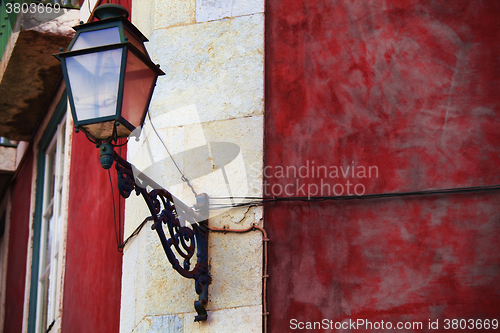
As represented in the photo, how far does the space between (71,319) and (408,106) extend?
296 centimetres

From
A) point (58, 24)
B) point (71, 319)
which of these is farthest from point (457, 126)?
point (58, 24)

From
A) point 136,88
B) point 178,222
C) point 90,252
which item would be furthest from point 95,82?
point 90,252

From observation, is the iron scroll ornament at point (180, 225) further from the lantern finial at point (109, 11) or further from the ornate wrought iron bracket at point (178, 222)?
the lantern finial at point (109, 11)

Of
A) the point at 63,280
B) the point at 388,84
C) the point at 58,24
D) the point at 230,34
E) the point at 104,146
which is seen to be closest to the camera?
the point at 104,146

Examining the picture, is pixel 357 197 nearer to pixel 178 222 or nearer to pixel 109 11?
pixel 178 222

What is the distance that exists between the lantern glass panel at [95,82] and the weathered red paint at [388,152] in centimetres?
112

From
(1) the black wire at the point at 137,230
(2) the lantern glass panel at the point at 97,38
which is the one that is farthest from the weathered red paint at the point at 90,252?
(2) the lantern glass panel at the point at 97,38

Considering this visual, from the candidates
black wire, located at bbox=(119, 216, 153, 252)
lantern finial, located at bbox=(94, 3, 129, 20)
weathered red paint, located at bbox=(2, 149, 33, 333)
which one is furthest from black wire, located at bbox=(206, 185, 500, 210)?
weathered red paint, located at bbox=(2, 149, 33, 333)

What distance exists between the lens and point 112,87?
343 cm

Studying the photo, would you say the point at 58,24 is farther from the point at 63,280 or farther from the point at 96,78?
the point at 96,78

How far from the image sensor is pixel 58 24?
20.6 feet

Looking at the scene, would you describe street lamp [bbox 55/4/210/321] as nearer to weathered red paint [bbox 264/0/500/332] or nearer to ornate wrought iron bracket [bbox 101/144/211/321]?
ornate wrought iron bracket [bbox 101/144/211/321]

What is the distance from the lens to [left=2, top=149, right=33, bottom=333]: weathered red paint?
24.1ft

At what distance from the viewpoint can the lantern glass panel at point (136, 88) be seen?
3502 millimetres
